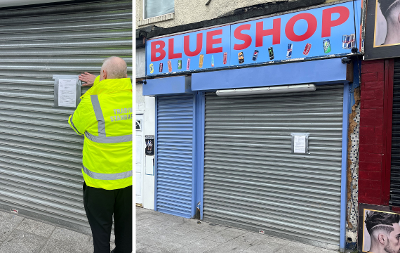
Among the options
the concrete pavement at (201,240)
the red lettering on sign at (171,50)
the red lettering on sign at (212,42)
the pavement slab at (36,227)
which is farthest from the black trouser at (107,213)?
the red lettering on sign at (171,50)

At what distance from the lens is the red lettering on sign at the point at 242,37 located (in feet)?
20.7

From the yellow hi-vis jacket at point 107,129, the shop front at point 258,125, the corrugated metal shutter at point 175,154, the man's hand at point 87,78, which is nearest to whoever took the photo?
the yellow hi-vis jacket at point 107,129

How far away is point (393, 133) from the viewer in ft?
16.1

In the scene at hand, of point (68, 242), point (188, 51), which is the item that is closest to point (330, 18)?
point (188, 51)

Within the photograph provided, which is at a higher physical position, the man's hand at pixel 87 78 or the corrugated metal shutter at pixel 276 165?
the man's hand at pixel 87 78

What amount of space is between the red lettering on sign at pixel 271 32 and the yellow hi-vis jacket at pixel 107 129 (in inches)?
152

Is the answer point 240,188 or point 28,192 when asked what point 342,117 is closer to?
point 240,188

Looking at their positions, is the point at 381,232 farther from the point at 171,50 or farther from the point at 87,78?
the point at 171,50

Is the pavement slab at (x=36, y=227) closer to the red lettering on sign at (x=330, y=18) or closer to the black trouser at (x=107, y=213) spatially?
the black trouser at (x=107, y=213)

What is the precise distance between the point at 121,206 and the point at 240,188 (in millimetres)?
4043

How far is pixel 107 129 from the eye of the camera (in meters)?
2.86

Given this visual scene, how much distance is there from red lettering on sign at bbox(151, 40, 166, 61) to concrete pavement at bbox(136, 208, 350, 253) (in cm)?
385

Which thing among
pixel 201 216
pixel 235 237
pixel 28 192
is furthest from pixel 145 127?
pixel 28 192

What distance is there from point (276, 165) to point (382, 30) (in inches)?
113
